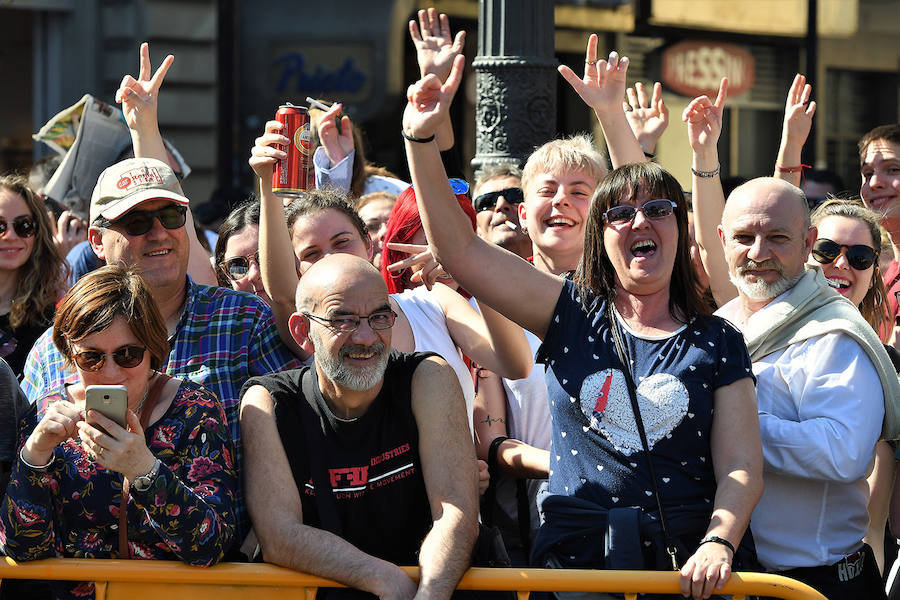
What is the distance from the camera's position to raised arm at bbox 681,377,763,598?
3.16m

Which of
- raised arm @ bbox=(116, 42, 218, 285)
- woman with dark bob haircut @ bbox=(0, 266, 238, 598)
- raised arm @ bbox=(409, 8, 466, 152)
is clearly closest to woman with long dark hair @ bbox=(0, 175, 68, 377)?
raised arm @ bbox=(116, 42, 218, 285)

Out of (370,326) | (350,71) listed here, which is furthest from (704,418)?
(350,71)

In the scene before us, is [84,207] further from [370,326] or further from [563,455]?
[563,455]

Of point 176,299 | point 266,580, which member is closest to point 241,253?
point 176,299

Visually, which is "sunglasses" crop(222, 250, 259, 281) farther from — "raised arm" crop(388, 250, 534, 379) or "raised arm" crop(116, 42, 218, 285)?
"raised arm" crop(388, 250, 534, 379)

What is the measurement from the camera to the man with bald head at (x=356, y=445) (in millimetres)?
3436

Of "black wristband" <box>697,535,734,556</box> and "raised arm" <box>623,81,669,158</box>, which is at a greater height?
"raised arm" <box>623,81,669,158</box>

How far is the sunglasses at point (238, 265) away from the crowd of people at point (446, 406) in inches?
35.8

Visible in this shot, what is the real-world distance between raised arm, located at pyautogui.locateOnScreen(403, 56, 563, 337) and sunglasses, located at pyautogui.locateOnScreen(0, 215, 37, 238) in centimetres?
218

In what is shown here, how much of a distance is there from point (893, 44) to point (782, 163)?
9.54m

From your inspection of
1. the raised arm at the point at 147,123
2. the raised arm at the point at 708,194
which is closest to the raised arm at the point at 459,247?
the raised arm at the point at 708,194

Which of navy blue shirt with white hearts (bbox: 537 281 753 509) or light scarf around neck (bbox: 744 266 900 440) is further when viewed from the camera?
light scarf around neck (bbox: 744 266 900 440)

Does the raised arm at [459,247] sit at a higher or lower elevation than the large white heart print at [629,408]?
higher

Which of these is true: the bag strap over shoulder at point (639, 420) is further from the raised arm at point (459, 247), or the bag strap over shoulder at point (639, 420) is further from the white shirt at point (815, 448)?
the white shirt at point (815, 448)
